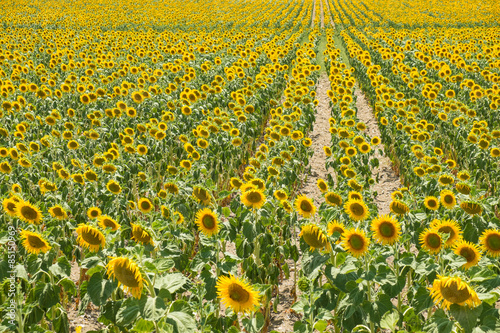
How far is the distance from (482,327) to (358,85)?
15.1m

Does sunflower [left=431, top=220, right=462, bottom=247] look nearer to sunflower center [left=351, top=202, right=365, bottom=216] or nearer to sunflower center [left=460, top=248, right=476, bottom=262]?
sunflower center [left=460, top=248, right=476, bottom=262]

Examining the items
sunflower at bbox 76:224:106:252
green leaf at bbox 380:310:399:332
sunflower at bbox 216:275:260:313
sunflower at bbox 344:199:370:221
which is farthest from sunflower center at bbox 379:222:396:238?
sunflower at bbox 76:224:106:252

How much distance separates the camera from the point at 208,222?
349 centimetres

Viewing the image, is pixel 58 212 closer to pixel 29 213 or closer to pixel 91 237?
pixel 29 213

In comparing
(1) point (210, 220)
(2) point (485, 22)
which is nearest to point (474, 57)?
(1) point (210, 220)

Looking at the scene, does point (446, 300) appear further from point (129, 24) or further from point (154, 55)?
point (129, 24)

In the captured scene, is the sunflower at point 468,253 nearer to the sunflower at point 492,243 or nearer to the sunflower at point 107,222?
the sunflower at point 492,243

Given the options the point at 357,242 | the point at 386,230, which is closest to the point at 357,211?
the point at 386,230

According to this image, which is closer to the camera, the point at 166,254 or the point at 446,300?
the point at 446,300

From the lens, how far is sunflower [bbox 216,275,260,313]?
2.59 m

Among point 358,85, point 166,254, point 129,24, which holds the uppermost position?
point 129,24

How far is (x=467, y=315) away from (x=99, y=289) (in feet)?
7.02

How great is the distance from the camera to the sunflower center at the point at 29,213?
3.66 metres

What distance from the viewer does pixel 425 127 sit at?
7.93 meters
